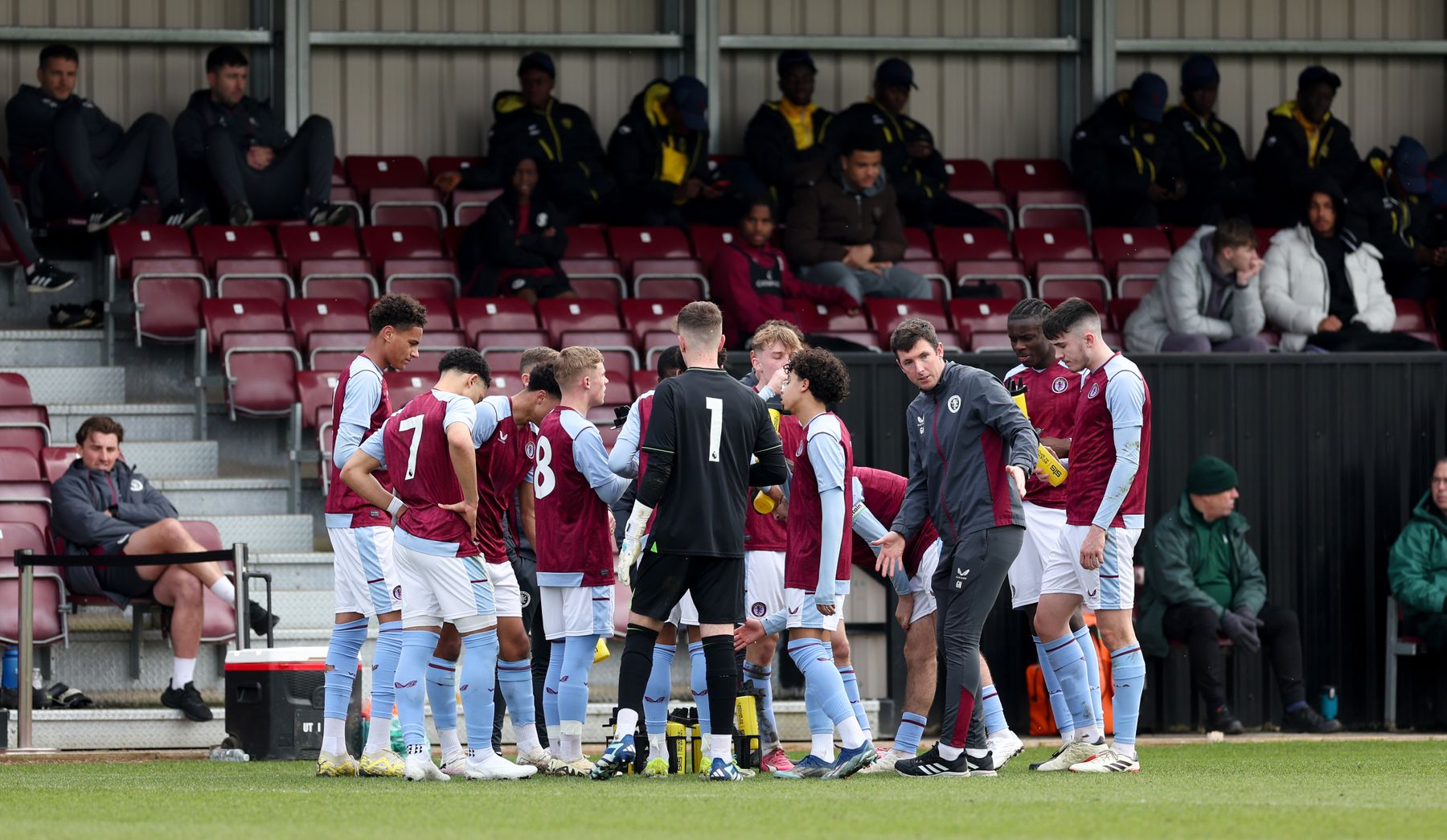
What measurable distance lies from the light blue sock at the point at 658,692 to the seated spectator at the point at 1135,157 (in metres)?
10.0

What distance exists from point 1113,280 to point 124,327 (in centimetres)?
803

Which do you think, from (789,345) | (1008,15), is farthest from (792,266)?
(789,345)

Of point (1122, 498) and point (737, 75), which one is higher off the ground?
point (737, 75)

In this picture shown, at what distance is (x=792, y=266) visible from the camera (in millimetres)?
15562

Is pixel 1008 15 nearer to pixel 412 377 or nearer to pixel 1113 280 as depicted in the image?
pixel 1113 280

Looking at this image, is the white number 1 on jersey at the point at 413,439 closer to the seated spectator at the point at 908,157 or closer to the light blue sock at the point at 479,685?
the light blue sock at the point at 479,685

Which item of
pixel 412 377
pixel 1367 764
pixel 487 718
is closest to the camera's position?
pixel 487 718

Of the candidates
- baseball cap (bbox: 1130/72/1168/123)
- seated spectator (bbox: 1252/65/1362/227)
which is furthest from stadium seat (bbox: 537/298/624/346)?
seated spectator (bbox: 1252/65/1362/227)

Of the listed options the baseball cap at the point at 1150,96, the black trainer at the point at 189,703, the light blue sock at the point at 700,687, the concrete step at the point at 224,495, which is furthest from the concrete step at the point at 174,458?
the baseball cap at the point at 1150,96

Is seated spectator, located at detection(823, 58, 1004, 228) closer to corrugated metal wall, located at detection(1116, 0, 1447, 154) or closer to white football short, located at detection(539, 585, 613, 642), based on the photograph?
corrugated metal wall, located at detection(1116, 0, 1447, 154)

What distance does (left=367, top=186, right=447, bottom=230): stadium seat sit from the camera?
16547 millimetres

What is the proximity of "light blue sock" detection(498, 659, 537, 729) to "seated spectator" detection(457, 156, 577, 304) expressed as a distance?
6.60 meters

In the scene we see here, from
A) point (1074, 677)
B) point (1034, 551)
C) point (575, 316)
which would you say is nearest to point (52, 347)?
point (575, 316)

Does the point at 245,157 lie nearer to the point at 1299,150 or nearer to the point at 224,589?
the point at 224,589
